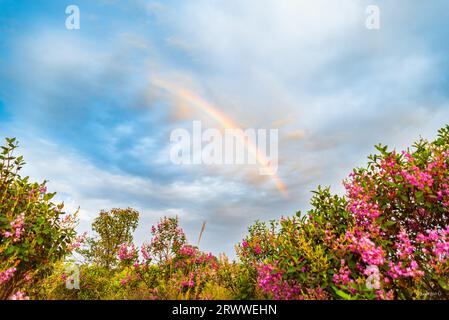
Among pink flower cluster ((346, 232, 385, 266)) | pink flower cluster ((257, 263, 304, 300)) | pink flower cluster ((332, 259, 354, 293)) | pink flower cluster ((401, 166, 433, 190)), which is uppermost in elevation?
pink flower cluster ((401, 166, 433, 190))

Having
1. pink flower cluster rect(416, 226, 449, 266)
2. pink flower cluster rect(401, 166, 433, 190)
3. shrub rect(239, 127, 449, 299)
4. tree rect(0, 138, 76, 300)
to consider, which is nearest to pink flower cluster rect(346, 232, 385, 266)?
shrub rect(239, 127, 449, 299)

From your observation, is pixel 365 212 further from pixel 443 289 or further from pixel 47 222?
pixel 47 222

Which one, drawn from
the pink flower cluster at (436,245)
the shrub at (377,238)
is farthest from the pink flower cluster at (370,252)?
the pink flower cluster at (436,245)

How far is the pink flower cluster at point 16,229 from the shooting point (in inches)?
225

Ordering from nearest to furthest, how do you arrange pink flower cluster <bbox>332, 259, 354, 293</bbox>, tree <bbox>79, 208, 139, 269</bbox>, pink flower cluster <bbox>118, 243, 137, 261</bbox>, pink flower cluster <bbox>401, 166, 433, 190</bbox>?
pink flower cluster <bbox>332, 259, 354, 293</bbox>
pink flower cluster <bbox>401, 166, 433, 190</bbox>
pink flower cluster <bbox>118, 243, 137, 261</bbox>
tree <bbox>79, 208, 139, 269</bbox>

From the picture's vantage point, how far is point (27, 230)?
637cm

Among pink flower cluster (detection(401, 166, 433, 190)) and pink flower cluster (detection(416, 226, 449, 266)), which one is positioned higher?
pink flower cluster (detection(401, 166, 433, 190))

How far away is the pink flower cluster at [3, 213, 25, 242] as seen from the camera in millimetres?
5720

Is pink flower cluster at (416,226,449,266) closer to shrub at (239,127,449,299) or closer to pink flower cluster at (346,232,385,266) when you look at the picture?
shrub at (239,127,449,299)

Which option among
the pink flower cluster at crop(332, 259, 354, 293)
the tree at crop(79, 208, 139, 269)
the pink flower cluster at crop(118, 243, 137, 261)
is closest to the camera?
the pink flower cluster at crop(332, 259, 354, 293)

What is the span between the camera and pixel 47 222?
6684mm

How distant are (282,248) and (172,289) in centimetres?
292

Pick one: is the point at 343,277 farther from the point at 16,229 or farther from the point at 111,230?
the point at 111,230
